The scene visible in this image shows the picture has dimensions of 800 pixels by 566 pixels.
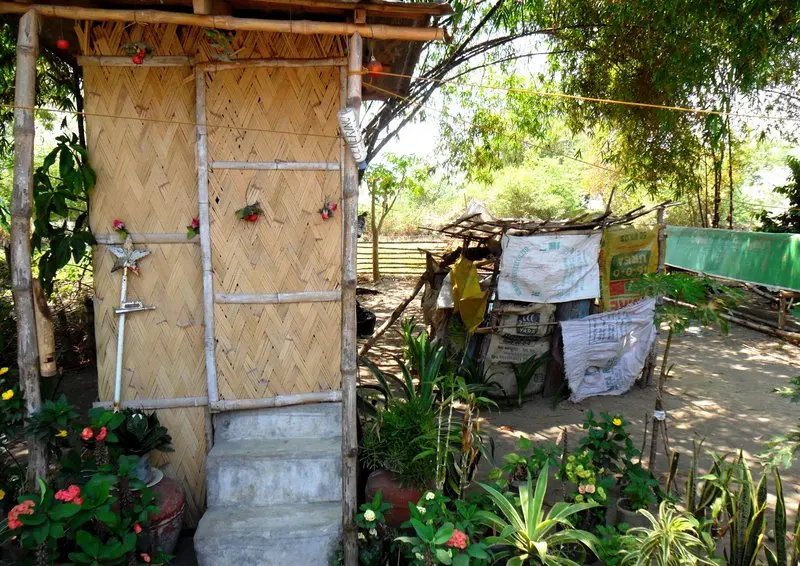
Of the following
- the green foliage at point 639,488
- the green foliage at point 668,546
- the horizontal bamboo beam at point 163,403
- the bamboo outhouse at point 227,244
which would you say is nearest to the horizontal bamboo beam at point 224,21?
the bamboo outhouse at point 227,244

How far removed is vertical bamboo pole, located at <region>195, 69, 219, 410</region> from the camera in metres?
3.52

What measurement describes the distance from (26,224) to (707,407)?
6.10m

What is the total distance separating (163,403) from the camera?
3725 millimetres

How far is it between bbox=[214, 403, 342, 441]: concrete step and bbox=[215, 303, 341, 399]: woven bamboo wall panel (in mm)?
122

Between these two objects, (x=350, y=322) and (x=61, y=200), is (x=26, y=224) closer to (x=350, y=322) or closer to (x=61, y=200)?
(x=61, y=200)

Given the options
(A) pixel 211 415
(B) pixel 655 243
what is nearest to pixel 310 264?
(A) pixel 211 415

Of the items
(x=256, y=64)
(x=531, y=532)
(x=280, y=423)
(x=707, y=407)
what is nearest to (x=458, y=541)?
(x=531, y=532)

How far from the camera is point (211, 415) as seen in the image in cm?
375

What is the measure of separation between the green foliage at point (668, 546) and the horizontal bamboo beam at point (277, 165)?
8.65ft

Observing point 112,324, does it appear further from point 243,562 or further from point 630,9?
point 630,9

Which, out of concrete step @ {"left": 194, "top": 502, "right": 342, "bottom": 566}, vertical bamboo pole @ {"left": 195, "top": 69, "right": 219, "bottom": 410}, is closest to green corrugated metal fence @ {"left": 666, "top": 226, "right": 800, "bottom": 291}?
concrete step @ {"left": 194, "top": 502, "right": 342, "bottom": 566}

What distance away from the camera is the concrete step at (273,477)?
3467 millimetres

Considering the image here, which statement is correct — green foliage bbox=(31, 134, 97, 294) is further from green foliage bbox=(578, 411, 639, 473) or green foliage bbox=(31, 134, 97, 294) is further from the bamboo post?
green foliage bbox=(578, 411, 639, 473)

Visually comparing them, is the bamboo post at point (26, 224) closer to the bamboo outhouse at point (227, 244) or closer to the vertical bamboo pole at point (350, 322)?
the bamboo outhouse at point (227, 244)
